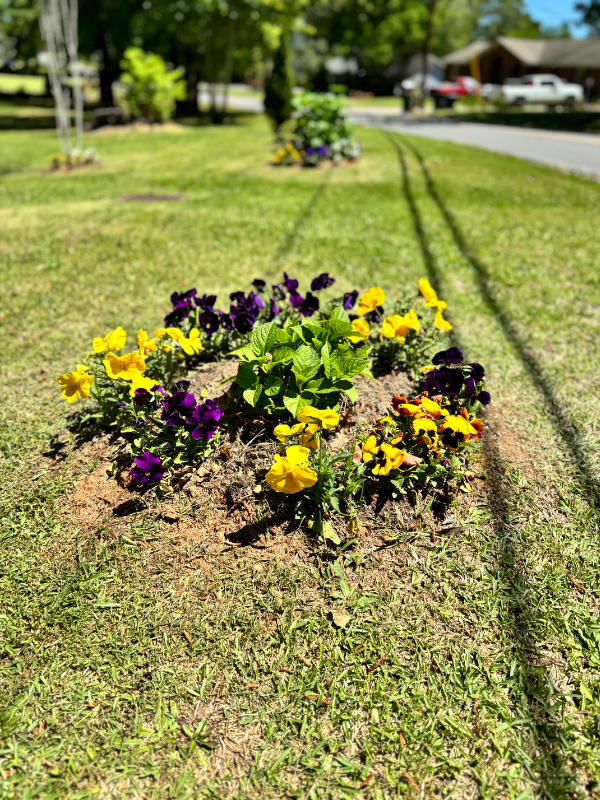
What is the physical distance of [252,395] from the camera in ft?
8.39

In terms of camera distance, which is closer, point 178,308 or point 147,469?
point 147,469

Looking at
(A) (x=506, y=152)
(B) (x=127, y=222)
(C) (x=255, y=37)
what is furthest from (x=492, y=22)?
(B) (x=127, y=222)

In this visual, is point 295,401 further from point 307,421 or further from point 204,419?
point 204,419

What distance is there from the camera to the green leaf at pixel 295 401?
249 centimetres

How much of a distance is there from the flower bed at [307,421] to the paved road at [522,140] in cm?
1059

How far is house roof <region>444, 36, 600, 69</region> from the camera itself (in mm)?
44250

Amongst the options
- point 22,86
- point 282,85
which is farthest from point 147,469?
point 22,86

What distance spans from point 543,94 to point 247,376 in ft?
130

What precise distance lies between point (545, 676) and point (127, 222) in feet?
24.2

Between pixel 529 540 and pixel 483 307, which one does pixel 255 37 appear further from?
pixel 529 540

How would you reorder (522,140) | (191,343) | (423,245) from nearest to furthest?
(191,343), (423,245), (522,140)

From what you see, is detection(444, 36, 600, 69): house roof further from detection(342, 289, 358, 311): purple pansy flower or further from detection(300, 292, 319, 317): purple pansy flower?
detection(300, 292, 319, 317): purple pansy flower

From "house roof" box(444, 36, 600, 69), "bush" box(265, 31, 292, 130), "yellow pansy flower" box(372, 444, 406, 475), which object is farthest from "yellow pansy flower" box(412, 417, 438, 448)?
"house roof" box(444, 36, 600, 69)

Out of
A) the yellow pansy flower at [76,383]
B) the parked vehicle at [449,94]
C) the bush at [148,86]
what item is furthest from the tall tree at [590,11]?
the yellow pansy flower at [76,383]
